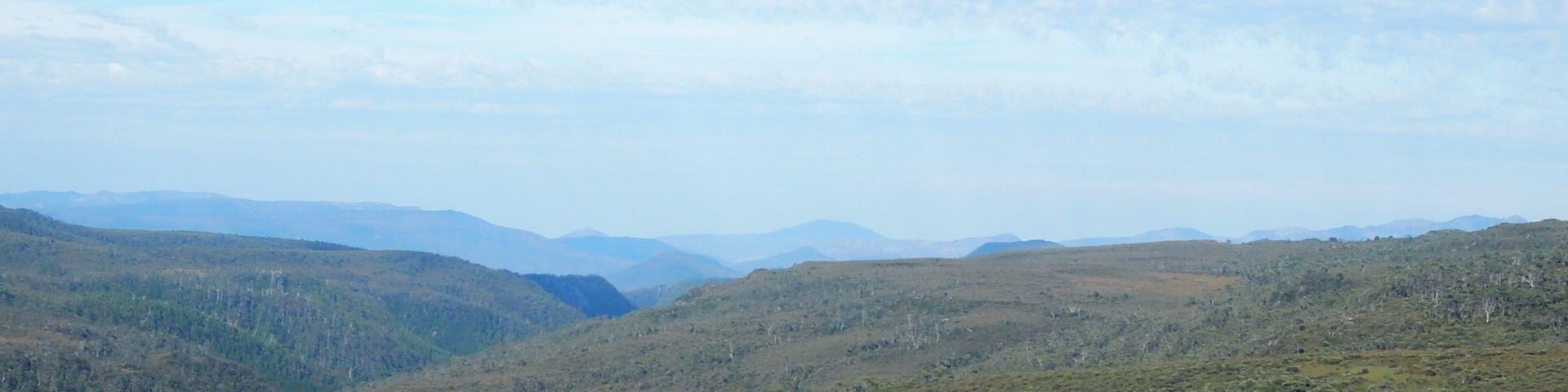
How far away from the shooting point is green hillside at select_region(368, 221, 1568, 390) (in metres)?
77.2

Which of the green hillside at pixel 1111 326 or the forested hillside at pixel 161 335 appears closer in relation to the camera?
the green hillside at pixel 1111 326

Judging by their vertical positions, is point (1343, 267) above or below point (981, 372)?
above

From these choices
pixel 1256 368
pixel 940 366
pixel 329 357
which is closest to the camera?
pixel 1256 368

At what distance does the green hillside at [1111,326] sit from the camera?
77188 mm

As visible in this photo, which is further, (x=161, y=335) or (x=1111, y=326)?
(x=161, y=335)

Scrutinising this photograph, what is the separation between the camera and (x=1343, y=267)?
13200 cm

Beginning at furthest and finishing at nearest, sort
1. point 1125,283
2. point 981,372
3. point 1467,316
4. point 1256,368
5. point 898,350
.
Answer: point 1125,283
point 898,350
point 981,372
point 1467,316
point 1256,368

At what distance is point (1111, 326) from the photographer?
124625 mm

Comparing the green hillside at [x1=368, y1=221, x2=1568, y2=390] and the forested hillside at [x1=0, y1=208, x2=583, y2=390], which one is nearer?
the green hillside at [x1=368, y1=221, x2=1568, y2=390]

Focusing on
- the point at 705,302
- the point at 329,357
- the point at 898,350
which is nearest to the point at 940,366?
the point at 898,350

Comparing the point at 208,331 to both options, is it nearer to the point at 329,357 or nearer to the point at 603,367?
the point at 329,357

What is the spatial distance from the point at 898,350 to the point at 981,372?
2038cm

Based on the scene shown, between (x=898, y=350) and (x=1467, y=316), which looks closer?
(x=1467, y=316)

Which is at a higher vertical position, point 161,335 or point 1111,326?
point 1111,326
